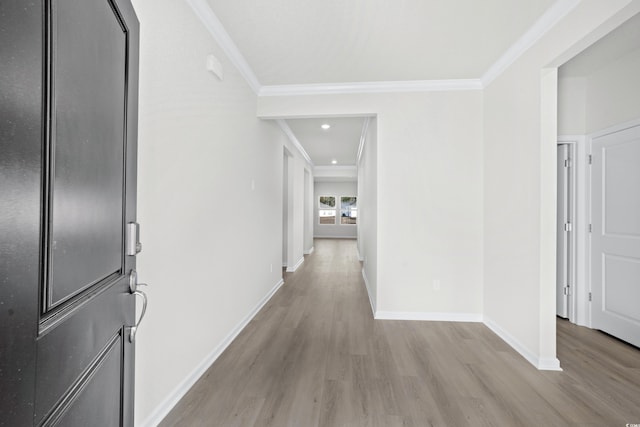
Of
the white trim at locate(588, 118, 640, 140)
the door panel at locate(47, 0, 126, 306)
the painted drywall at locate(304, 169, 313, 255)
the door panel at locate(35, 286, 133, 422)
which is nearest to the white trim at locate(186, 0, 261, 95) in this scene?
the door panel at locate(47, 0, 126, 306)

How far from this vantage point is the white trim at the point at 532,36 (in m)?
1.91

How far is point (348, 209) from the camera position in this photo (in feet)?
37.7

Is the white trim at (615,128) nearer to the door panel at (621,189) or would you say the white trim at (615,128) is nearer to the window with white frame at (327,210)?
the door panel at (621,189)

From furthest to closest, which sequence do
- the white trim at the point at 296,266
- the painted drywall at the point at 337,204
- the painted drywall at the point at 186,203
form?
the painted drywall at the point at 337,204 < the white trim at the point at 296,266 < the painted drywall at the point at 186,203

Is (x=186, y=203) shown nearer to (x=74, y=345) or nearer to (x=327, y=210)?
(x=74, y=345)

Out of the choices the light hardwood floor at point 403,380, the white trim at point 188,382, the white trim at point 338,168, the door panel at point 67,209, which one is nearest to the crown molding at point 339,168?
the white trim at point 338,168

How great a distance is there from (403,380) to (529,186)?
1.85m

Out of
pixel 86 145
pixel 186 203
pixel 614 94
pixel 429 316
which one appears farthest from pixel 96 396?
pixel 614 94

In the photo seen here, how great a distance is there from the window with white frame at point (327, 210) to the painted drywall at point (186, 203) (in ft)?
28.2

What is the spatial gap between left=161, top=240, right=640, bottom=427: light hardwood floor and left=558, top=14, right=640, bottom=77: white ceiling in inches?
102

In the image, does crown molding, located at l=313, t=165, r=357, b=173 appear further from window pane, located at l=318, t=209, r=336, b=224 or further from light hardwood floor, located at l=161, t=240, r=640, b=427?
light hardwood floor, located at l=161, t=240, r=640, b=427

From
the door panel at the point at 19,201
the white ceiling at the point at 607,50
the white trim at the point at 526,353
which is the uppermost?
the white ceiling at the point at 607,50

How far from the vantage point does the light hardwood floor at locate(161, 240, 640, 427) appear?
5.31ft

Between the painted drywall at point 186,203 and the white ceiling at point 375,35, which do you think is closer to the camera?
the painted drywall at point 186,203
